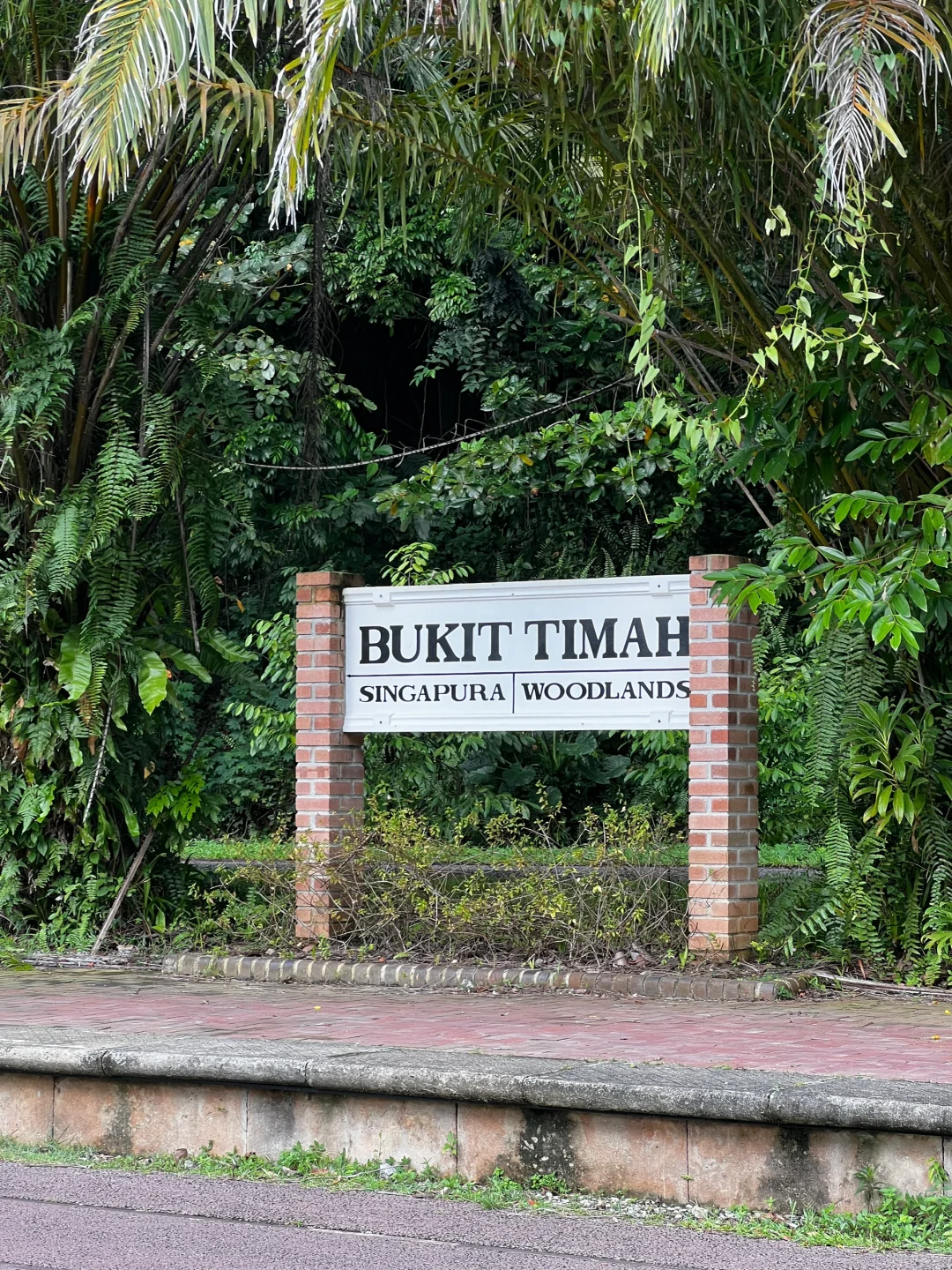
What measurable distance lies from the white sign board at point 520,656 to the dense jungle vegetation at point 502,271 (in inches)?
30.4

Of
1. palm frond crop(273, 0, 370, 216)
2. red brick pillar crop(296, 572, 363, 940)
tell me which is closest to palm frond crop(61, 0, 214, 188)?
palm frond crop(273, 0, 370, 216)

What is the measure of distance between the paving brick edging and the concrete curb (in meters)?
2.27

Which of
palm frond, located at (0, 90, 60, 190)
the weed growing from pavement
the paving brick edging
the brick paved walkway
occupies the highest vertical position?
palm frond, located at (0, 90, 60, 190)

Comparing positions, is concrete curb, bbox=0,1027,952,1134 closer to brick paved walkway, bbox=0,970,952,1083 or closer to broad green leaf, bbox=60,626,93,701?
brick paved walkway, bbox=0,970,952,1083

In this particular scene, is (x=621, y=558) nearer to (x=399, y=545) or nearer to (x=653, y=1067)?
(x=399, y=545)

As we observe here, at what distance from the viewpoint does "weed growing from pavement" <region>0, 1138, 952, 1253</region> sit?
4941mm

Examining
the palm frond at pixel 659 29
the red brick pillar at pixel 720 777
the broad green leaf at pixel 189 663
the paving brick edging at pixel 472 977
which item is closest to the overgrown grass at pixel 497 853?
the red brick pillar at pixel 720 777

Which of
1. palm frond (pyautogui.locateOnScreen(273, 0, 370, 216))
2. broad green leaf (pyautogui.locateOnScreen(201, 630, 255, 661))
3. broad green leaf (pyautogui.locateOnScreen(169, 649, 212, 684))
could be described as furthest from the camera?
broad green leaf (pyautogui.locateOnScreen(201, 630, 255, 661))

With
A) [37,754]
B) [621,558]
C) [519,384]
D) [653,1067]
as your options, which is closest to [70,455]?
[37,754]

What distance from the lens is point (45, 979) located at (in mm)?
9055

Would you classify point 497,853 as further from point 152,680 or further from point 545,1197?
point 545,1197

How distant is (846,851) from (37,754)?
4.71m

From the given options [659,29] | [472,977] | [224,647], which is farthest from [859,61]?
[224,647]

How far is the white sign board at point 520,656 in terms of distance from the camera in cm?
907
